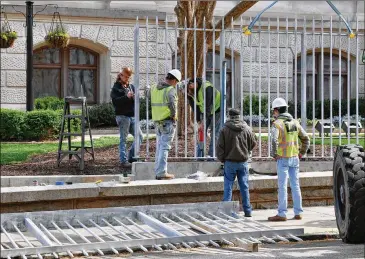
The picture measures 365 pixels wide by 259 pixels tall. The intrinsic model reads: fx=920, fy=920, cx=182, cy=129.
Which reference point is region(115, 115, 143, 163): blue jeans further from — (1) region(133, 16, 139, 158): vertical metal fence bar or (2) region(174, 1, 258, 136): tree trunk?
(2) region(174, 1, 258, 136): tree trunk

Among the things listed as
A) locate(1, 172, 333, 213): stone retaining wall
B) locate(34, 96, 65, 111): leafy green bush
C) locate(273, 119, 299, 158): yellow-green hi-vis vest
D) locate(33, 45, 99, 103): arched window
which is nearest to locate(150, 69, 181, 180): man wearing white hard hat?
locate(1, 172, 333, 213): stone retaining wall

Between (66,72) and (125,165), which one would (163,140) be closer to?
(125,165)

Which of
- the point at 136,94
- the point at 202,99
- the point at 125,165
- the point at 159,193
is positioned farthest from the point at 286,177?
the point at 125,165

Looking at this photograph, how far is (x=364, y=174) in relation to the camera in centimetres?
806

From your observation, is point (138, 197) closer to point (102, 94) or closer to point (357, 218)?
point (357, 218)

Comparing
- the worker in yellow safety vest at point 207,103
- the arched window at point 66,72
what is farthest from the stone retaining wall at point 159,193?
the arched window at point 66,72

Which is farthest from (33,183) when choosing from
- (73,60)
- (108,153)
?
(73,60)

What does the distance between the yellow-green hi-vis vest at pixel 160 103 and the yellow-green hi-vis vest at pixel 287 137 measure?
5.82 feet

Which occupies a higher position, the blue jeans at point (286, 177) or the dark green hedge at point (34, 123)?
the dark green hedge at point (34, 123)

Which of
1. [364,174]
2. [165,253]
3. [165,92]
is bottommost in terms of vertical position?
[165,253]

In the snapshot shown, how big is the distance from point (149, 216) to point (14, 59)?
18305 mm

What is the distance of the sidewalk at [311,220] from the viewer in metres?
9.96

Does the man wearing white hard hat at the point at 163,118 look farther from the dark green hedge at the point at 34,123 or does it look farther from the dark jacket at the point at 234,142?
the dark green hedge at the point at 34,123

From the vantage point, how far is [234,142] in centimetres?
1090
